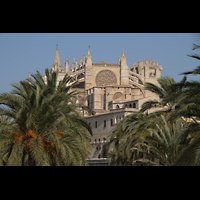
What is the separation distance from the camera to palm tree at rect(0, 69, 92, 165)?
1585cm

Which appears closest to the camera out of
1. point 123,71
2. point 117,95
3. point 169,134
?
point 169,134

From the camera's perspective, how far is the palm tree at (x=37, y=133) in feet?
52.0

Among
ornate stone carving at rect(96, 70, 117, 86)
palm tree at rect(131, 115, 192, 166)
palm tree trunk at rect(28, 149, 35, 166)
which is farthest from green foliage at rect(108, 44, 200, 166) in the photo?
ornate stone carving at rect(96, 70, 117, 86)

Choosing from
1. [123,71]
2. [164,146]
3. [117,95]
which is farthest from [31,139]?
[123,71]

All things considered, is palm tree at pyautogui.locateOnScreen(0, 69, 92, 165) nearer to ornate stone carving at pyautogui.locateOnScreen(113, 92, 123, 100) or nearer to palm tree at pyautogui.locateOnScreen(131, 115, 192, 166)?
palm tree at pyautogui.locateOnScreen(131, 115, 192, 166)

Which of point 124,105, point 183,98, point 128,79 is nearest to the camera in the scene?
point 183,98

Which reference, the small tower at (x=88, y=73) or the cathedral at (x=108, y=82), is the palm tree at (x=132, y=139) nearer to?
the cathedral at (x=108, y=82)

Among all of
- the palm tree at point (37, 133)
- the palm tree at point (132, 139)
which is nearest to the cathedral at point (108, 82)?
the palm tree at point (132, 139)

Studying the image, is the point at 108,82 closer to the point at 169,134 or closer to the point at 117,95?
the point at 117,95

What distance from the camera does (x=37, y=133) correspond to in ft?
54.2
